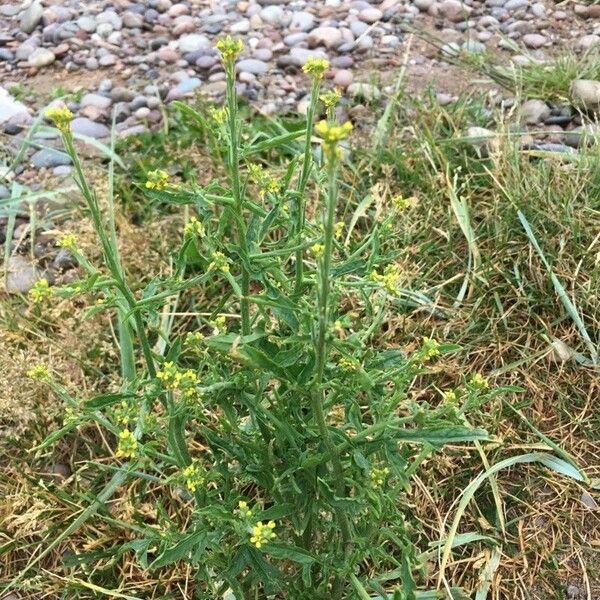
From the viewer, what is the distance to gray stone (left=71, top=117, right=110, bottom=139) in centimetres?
310

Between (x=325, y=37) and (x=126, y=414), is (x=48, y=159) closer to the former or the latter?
(x=325, y=37)

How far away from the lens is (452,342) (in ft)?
7.37

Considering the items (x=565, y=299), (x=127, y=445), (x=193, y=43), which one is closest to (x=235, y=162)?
(x=127, y=445)

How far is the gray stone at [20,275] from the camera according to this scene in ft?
8.29

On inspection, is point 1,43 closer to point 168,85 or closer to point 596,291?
point 168,85

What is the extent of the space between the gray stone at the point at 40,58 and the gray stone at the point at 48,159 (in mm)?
690

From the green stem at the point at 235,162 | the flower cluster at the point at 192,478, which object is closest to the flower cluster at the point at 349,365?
the green stem at the point at 235,162

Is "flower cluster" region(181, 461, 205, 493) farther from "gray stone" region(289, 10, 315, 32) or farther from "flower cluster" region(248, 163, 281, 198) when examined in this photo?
"gray stone" region(289, 10, 315, 32)

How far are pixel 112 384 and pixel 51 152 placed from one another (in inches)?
46.8

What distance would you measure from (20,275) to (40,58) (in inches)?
53.1

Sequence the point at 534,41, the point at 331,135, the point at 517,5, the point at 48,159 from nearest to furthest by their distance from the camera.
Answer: the point at 331,135 < the point at 48,159 < the point at 534,41 < the point at 517,5

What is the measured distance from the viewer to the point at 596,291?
2230 mm

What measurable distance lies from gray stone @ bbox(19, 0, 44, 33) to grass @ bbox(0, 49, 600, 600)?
1.23 meters

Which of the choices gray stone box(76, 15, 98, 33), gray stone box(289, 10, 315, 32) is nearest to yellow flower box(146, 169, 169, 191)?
gray stone box(289, 10, 315, 32)
